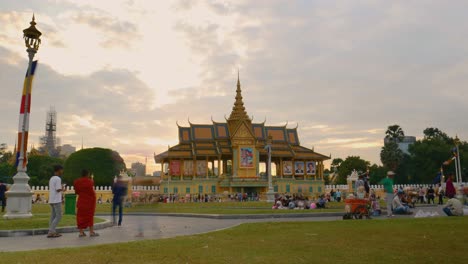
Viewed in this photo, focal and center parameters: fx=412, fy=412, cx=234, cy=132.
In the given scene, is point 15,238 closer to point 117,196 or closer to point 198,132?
point 117,196

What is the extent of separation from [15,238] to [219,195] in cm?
4097

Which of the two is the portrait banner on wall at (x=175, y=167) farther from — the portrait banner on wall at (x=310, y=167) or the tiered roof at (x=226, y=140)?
the portrait banner on wall at (x=310, y=167)

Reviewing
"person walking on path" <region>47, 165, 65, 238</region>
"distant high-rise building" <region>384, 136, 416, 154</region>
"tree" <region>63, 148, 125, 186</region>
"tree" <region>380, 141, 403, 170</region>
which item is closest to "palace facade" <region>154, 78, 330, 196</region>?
"tree" <region>63, 148, 125, 186</region>

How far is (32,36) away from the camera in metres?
17.2

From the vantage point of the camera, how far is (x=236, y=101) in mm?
64000

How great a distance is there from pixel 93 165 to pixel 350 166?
48.4 m

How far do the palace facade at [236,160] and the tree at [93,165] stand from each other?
472 inches

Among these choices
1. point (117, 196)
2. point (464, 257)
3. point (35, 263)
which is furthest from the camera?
point (117, 196)

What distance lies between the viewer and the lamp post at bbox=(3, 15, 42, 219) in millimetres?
14892

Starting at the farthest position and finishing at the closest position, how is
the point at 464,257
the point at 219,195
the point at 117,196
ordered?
1. the point at 219,195
2. the point at 117,196
3. the point at 464,257

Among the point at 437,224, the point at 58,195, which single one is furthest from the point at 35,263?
the point at 437,224

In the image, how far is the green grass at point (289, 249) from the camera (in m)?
6.42

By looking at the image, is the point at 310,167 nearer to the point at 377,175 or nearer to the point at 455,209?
the point at 377,175

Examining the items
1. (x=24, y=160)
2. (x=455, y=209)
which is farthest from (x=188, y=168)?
(x=455, y=209)
